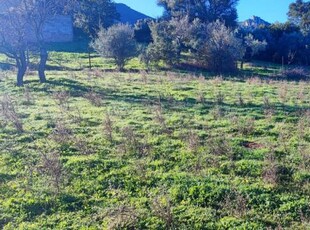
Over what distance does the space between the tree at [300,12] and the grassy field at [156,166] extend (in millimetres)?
49674

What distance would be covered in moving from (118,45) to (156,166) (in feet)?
78.0

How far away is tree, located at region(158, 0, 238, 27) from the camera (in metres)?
48.5

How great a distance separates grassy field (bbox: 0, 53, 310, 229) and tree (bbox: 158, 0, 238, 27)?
35.8 metres

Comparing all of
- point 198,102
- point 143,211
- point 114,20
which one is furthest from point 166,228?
point 114,20

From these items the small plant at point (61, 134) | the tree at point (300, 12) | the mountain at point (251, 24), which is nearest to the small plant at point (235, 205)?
the small plant at point (61, 134)

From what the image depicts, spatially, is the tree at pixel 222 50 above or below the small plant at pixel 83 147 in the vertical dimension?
above

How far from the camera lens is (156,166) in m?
8.64

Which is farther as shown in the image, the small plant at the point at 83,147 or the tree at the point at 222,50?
the tree at the point at 222,50

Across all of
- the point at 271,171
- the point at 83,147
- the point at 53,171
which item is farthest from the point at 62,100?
the point at 271,171

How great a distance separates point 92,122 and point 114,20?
165 ft

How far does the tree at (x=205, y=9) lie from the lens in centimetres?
4850

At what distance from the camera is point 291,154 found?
9.11 m

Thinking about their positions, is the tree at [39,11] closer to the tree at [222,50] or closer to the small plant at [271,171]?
the tree at [222,50]

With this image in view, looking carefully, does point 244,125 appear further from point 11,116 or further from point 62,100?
point 62,100
